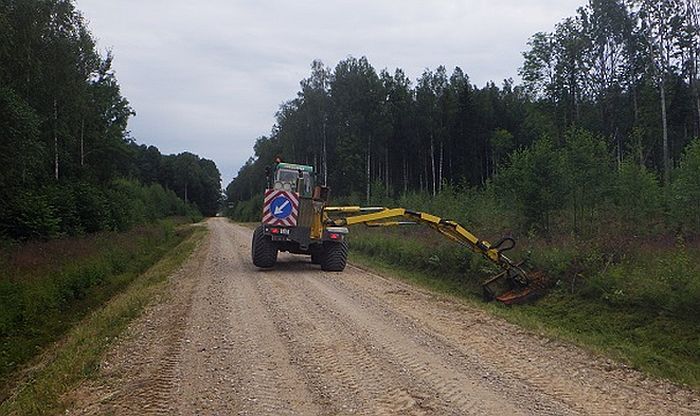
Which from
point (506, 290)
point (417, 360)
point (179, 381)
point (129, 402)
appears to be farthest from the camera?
point (506, 290)

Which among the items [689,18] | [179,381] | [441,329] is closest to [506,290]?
[441,329]

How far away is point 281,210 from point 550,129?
1196 inches

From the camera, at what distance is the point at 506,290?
1303 cm

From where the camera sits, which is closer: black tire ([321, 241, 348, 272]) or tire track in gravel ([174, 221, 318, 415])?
tire track in gravel ([174, 221, 318, 415])

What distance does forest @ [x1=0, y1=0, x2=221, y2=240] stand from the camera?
18188 millimetres

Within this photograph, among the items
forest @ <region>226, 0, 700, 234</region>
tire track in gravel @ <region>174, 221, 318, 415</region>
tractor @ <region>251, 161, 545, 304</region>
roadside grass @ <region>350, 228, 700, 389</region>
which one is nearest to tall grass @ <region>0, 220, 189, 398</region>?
tire track in gravel @ <region>174, 221, 318, 415</region>

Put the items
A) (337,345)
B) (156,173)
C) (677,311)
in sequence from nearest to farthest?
(337,345) → (677,311) → (156,173)

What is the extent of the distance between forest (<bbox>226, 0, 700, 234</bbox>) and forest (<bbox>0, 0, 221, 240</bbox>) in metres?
15.9

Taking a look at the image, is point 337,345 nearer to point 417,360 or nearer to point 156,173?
point 417,360

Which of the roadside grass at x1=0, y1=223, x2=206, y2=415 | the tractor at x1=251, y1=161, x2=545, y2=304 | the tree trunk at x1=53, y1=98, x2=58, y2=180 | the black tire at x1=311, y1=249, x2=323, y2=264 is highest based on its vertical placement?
the tree trunk at x1=53, y1=98, x2=58, y2=180

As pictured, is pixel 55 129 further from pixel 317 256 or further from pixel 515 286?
pixel 515 286

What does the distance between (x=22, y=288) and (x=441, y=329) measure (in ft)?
30.8

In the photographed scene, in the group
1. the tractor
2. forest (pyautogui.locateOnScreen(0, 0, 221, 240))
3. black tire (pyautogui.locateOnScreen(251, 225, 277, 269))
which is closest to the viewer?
the tractor

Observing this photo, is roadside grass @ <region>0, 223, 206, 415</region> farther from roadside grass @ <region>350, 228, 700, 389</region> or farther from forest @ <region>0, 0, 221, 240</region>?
roadside grass @ <region>350, 228, 700, 389</region>
